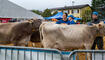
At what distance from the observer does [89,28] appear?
3811 mm

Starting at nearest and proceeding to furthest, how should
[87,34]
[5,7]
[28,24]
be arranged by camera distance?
[87,34], [28,24], [5,7]

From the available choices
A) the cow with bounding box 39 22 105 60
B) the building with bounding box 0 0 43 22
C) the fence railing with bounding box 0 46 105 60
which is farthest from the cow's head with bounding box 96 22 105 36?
the building with bounding box 0 0 43 22

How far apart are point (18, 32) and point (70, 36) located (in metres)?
2.39

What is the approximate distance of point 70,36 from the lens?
12.5 ft

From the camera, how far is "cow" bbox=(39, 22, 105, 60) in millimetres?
3773

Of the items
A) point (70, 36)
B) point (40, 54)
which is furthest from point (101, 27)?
point (40, 54)

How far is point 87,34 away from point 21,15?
6.41 m

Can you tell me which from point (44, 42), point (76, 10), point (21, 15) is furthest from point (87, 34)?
point (76, 10)

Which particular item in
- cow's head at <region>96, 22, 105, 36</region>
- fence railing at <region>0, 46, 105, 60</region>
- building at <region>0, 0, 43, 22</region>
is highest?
building at <region>0, 0, 43, 22</region>

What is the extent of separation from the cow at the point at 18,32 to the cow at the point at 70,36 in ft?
4.65

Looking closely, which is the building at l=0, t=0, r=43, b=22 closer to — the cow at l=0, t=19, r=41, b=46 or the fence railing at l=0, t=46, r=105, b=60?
the cow at l=0, t=19, r=41, b=46

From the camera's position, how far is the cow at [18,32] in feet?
17.6

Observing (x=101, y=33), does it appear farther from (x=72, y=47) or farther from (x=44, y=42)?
(x=44, y=42)

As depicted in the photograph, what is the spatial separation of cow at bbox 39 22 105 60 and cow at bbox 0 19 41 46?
1.42 metres
